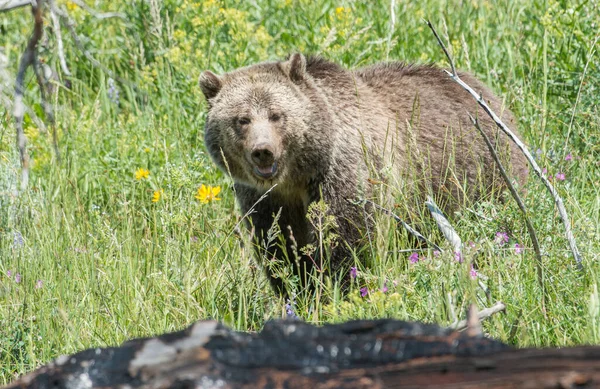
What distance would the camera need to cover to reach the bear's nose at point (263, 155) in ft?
16.6

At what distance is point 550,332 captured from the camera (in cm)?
344

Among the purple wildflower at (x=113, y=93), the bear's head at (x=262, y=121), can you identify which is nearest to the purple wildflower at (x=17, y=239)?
the bear's head at (x=262, y=121)

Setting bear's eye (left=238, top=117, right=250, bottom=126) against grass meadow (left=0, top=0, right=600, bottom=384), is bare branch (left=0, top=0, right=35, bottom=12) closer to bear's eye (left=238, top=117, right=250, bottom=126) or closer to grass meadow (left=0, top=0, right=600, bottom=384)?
grass meadow (left=0, top=0, right=600, bottom=384)

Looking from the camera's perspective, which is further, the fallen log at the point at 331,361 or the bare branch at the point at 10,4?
the bare branch at the point at 10,4

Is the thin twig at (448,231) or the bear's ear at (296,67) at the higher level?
the bear's ear at (296,67)

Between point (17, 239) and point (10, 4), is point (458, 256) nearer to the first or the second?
point (10, 4)

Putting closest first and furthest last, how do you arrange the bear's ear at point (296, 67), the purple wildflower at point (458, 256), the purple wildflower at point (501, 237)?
1. the purple wildflower at point (458, 256)
2. the purple wildflower at point (501, 237)
3. the bear's ear at point (296, 67)

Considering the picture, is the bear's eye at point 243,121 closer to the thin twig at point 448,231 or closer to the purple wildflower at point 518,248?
the thin twig at point 448,231

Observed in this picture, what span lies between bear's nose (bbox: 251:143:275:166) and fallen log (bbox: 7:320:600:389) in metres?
2.96

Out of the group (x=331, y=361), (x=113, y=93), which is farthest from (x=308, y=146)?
(x=331, y=361)

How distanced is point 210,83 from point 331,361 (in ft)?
12.6

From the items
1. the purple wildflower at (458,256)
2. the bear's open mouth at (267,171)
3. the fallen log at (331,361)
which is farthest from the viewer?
the bear's open mouth at (267,171)

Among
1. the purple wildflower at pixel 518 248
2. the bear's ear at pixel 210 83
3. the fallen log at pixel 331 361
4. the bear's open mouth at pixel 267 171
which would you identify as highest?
the bear's ear at pixel 210 83

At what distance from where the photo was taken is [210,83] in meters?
5.60
